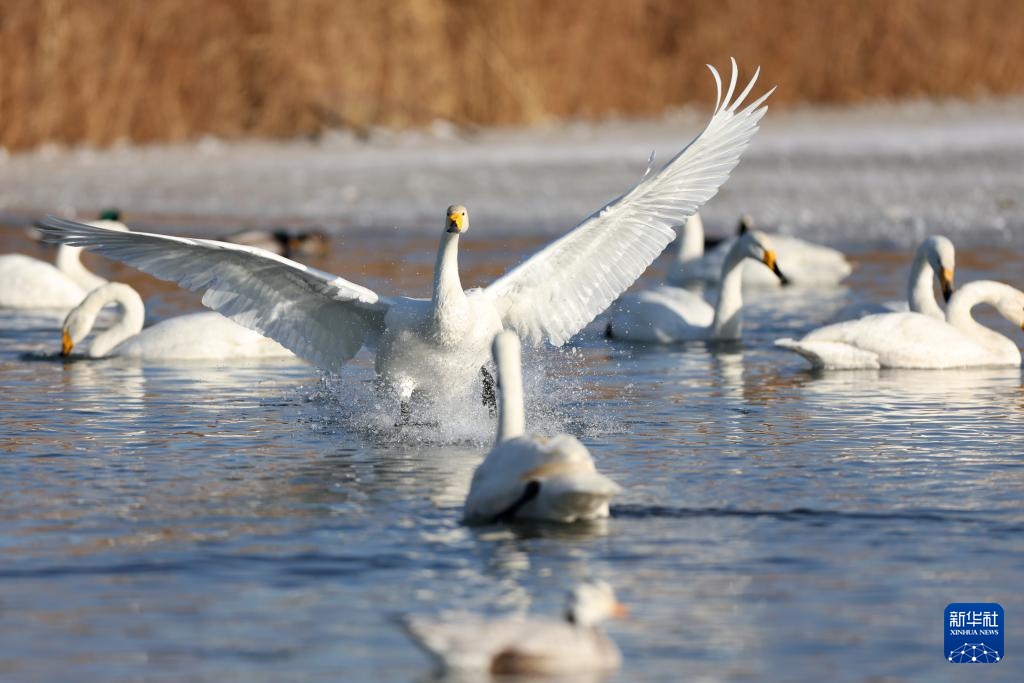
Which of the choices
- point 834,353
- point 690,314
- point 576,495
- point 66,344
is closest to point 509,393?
point 576,495

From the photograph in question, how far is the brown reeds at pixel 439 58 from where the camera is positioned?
2236 centimetres

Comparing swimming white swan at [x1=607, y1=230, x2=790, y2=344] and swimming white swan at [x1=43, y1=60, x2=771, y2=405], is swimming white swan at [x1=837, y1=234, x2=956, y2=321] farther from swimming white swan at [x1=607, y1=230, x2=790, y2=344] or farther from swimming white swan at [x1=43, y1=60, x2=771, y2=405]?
swimming white swan at [x1=43, y1=60, x2=771, y2=405]

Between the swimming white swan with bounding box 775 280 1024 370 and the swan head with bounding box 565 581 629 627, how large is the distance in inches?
221

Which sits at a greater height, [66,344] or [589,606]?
[66,344]

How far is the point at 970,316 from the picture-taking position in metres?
10.5

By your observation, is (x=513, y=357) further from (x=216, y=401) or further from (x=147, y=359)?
(x=147, y=359)

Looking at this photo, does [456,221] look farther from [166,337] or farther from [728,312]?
[728,312]

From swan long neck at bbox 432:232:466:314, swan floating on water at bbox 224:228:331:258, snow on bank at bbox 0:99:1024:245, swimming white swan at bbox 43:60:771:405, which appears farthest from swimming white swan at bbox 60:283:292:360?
snow on bank at bbox 0:99:1024:245

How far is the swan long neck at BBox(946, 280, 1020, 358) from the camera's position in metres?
10.2

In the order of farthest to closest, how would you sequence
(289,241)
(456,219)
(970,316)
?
1. (289,241)
2. (970,316)
3. (456,219)

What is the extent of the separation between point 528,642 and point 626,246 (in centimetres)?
465

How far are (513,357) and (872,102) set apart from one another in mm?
23661

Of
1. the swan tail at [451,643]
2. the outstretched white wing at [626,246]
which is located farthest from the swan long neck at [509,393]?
the outstretched white wing at [626,246]

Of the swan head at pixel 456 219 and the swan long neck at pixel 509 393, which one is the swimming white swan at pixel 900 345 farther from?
the swan long neck at pixel 509 393
